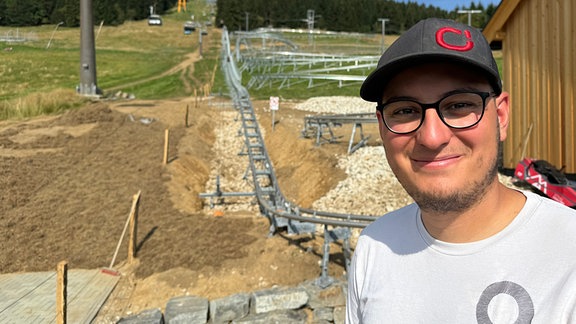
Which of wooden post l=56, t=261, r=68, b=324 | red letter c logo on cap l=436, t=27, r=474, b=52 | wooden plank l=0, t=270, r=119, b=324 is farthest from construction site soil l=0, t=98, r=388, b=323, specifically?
red letter c logo on cap l=436, t=27, r=474, b=52

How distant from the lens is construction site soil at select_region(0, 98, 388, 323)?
309 inches

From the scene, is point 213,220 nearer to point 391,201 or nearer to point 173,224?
point 173,224

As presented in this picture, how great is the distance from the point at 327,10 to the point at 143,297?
11337cm

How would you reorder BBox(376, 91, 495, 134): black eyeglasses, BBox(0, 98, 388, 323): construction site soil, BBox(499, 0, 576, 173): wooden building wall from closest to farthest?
BBox(376, 91, 495, 134): black eyeglasses → BBox(0, 98, 388, 323): construction site soil → BBox(499, 0, 576, 173): wooden building wall

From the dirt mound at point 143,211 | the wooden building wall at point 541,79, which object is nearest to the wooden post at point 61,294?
the dirt mound at point 143,211

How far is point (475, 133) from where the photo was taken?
4.99 ft

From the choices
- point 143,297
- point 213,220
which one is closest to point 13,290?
point 143,297

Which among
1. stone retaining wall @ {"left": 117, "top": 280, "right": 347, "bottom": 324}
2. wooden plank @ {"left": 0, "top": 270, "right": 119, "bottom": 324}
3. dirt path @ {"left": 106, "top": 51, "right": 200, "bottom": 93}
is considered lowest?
wooden plank @ {"left": 0, "top": 270, "right": 119, "bottom": 324}

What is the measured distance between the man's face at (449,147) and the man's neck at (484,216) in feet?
0.09

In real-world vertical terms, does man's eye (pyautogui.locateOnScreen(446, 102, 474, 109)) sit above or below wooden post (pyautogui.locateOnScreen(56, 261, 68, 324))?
above

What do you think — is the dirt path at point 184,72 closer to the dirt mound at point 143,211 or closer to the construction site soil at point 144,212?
the construction site soil at point 144,212

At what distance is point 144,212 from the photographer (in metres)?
11.0

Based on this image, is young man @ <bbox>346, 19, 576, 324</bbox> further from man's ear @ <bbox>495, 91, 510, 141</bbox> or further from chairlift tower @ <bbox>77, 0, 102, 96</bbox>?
chairlift tower @ <bbox>77, 0, 102, 96</bbox>

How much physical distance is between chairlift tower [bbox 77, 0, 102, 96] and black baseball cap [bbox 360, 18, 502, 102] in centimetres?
2945
